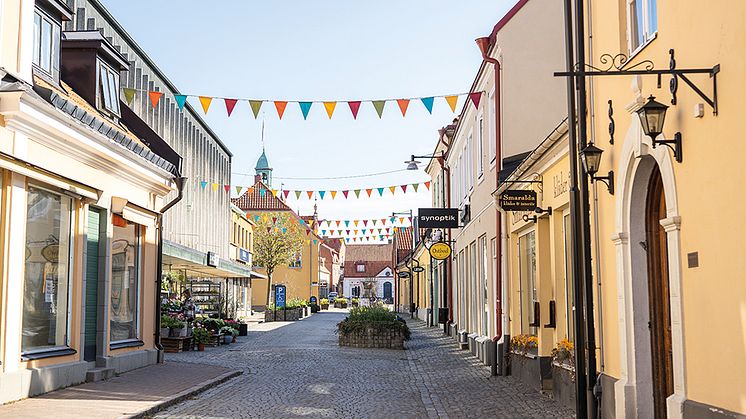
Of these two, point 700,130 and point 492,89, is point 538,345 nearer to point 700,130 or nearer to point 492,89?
point 492,89

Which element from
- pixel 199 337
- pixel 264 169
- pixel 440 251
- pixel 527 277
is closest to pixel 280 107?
pixel 527 277

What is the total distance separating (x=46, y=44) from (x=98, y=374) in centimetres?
550

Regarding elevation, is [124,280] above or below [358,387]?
above

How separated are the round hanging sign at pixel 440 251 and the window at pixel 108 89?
40.6ft

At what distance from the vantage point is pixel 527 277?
15828 millimetres

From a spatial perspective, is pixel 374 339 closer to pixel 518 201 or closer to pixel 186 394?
pixel 518 201

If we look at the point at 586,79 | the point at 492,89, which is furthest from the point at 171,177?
the point at 586,79

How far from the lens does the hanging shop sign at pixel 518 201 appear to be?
14.1m

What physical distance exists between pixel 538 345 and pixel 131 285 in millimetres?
8191

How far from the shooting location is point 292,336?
3075 centimetres

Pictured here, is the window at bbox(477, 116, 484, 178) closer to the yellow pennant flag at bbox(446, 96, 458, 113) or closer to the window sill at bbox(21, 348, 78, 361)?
the yellow pennant flag at bbox(446, 96, 458, 113)

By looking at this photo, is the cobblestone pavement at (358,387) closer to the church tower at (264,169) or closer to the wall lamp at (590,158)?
the wall lamp at (590,158)

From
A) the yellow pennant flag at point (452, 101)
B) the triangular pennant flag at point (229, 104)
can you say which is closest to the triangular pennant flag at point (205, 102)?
the triangular pennant flag at point (229, 104)

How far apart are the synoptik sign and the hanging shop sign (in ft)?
34.7
